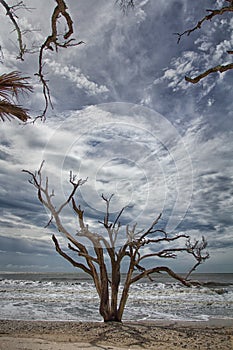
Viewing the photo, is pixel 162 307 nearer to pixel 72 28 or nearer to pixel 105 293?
pixel 105 293

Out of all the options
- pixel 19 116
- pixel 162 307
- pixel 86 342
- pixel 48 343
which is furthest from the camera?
pixel 162 307

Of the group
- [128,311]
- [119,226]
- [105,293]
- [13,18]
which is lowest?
[128,311]

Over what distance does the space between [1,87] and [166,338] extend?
6237mm

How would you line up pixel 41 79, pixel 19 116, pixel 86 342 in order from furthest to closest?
pixel 86 342 → pixel 41 79 → pixel 19 116

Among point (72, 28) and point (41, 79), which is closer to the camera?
→ point (72, 28)

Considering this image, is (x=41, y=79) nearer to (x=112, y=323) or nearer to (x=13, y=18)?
(x=13, y=18)

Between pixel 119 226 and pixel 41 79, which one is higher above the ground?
pixel 41 79

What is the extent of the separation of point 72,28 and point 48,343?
5235 mm

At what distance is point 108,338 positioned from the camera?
21.4 ft

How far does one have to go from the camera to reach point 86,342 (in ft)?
19.8

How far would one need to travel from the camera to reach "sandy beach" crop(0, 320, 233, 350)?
552 cm

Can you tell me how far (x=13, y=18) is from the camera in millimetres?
2762

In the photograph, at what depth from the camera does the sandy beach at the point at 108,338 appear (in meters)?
5.52

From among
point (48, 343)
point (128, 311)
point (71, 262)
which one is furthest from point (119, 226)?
point (128, 311)
